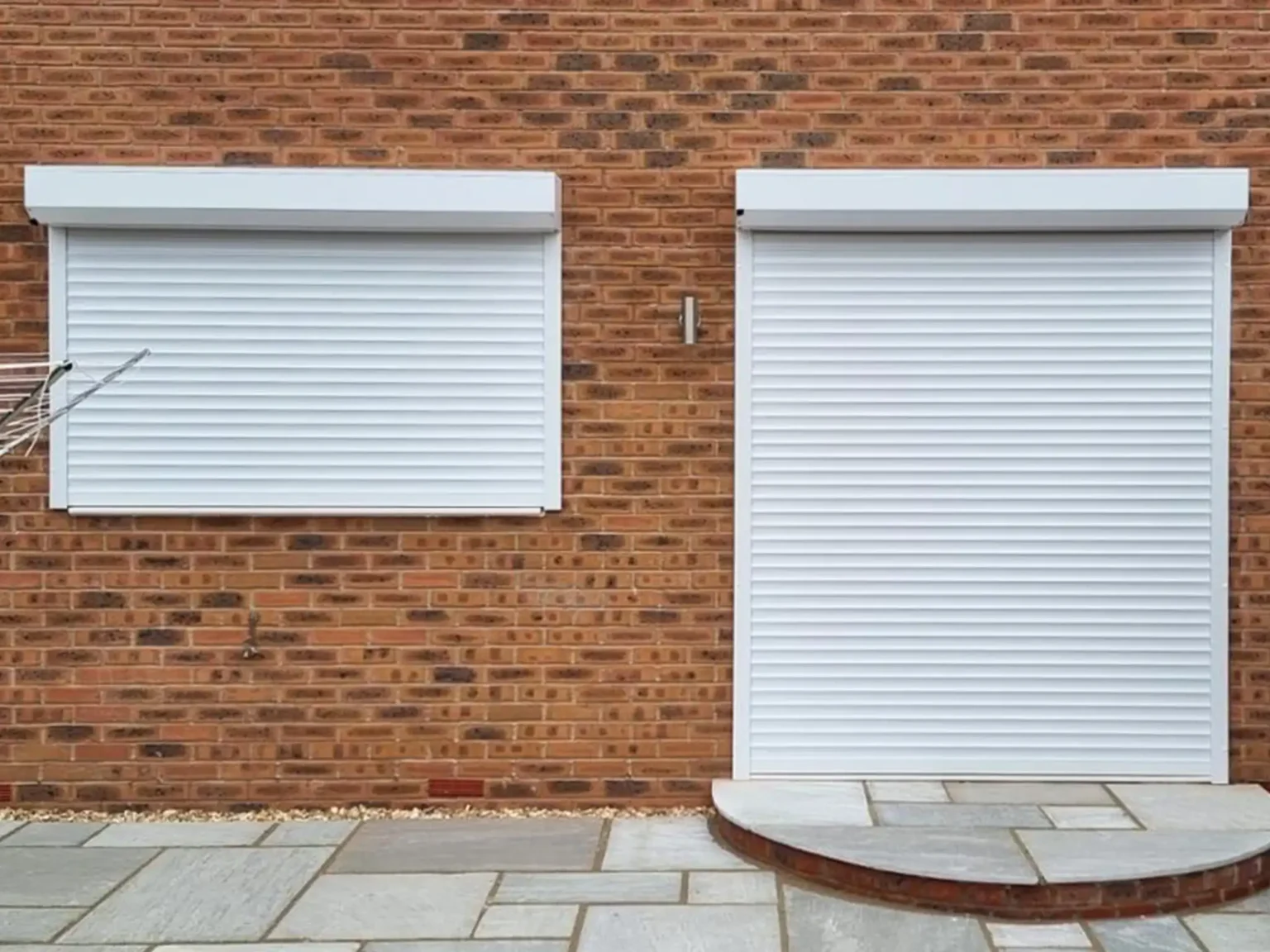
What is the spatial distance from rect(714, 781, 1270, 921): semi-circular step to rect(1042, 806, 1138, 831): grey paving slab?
29 mm

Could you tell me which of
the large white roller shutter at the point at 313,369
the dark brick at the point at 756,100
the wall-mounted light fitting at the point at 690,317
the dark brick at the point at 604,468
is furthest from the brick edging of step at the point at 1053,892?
the dark brick at the point at 756,100

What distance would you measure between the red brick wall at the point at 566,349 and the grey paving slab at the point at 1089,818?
0.93 metres

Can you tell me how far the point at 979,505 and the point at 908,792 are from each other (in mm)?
1382

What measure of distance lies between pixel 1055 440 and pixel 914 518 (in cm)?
76

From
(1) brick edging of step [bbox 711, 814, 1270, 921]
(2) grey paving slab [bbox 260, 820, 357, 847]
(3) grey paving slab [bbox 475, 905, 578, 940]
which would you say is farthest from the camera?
(2) grey paving slab [bbox 260, 820, 357, 847]

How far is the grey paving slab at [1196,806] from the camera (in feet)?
15.6

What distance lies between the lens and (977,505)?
538cm

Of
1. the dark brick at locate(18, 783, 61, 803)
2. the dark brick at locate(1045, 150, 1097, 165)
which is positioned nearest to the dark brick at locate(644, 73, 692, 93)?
the dark brick at locate(1045, 150, 1097, 165)

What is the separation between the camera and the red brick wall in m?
5.28

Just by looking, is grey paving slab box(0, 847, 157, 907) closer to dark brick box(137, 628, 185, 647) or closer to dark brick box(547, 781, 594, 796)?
dark brick box(137, 628, 185, 647)

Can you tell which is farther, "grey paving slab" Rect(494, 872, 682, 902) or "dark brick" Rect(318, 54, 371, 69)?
"dark brick" Rect(318, 54, 371, 69)

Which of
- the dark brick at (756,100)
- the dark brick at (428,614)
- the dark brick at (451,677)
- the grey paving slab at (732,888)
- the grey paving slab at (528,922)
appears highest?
the dark brick at (756,100)

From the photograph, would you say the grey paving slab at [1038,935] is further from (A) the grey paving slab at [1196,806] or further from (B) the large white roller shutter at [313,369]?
(B) the large white roller shutter at [313,369]

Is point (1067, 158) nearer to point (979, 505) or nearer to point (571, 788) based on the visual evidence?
point (979, 505)
